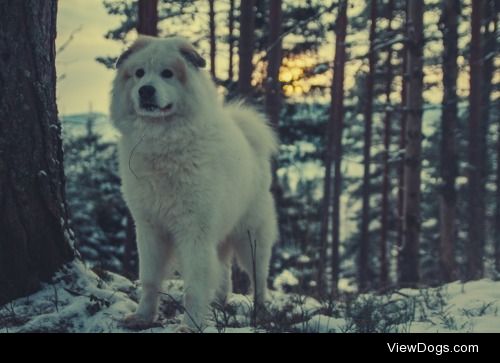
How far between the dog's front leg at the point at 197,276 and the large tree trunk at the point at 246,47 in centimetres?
585

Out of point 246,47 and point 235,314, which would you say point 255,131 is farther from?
point 246,47

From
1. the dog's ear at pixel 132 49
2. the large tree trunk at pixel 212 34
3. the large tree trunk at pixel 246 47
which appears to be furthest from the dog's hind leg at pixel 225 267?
the large tree trunk at pixel 212 34

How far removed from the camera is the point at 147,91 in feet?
12.7

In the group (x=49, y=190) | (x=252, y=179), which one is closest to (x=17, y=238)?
(x=49, y=190)

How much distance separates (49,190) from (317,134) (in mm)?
13851

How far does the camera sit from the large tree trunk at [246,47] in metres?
9.59

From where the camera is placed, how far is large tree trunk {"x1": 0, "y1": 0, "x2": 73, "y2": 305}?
13.4 feet

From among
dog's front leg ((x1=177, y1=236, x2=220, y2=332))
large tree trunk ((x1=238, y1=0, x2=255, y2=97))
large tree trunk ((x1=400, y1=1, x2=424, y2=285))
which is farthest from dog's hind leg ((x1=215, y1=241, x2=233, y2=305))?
large tree trunk ((x1=400, y1=1, x2=424, y2=285))

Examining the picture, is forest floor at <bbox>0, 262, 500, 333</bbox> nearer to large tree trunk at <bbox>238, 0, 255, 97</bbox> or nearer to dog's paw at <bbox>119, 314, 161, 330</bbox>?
dog's paw at <bbox>119, 314, 161, 330</bbox>

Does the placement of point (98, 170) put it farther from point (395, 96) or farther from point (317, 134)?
point (395, 96)

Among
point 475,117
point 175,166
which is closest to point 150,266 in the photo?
point 175,166

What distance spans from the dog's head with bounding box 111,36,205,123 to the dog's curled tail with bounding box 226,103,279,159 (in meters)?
1.18

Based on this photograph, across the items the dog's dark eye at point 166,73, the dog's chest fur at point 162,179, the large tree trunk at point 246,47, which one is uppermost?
the large tree trunk at point 246,47

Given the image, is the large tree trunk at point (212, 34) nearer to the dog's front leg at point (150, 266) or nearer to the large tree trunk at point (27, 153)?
the large tree trunk at point (27, 153)
